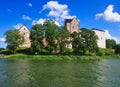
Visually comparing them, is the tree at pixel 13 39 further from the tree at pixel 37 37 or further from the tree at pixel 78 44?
the tree at pixel 78 44

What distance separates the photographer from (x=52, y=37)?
8788cm

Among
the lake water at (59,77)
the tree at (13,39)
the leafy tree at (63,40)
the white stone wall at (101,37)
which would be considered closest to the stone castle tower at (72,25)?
the white stone wall at (101,37)

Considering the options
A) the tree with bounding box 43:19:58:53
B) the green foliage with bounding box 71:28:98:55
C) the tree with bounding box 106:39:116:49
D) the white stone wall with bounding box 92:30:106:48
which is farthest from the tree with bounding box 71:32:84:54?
the tree with bounding box 106:39:116:49

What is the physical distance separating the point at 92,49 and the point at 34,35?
882 inches

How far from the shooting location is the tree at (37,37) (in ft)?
285

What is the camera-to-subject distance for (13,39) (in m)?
90.8

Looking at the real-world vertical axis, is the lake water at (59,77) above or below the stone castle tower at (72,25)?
below

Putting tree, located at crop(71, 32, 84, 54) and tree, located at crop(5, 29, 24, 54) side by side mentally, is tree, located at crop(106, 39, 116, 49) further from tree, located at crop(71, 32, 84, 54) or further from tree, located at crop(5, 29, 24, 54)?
tree, located at crop(5, 29, 24, 54)

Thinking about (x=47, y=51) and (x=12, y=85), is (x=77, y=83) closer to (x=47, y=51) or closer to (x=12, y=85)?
(x=12, y=85)

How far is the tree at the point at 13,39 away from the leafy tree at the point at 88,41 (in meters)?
24.4

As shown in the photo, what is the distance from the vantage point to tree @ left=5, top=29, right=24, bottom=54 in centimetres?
9081

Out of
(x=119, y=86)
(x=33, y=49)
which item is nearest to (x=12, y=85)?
(x=119, y=86)

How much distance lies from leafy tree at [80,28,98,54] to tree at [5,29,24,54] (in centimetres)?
2440

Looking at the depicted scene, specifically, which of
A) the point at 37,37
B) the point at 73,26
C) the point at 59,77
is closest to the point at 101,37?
the point at 73,26
